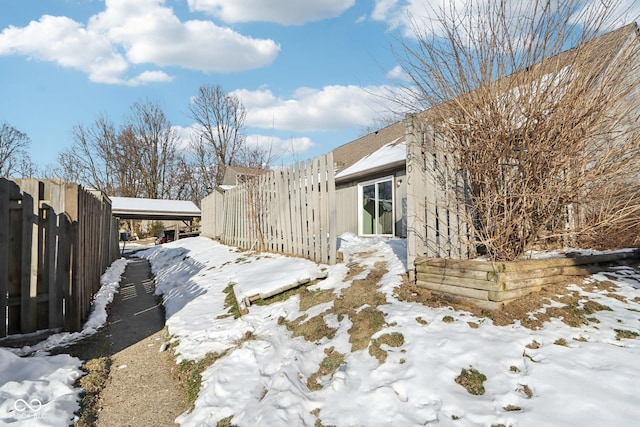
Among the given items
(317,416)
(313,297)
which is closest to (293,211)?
(313,297)

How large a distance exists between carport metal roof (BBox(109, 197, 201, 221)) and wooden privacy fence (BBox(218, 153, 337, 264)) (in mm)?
15158

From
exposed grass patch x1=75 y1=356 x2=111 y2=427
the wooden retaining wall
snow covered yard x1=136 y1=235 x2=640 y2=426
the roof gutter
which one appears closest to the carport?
the roof gutter

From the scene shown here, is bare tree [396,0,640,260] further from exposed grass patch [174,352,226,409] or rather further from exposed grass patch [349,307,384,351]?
exposed grass patch [174,352,226,409]

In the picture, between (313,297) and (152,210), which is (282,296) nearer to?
(313,297)

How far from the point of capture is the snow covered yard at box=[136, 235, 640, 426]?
222cm

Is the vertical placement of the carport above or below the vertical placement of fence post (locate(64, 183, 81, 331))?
above

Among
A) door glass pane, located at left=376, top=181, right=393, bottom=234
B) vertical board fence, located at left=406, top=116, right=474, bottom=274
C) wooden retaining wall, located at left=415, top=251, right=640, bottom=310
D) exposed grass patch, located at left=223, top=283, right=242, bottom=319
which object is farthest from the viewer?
door glass pane, located at left=376, top=181, right=393, bottom=234

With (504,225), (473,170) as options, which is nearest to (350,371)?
(504,225)

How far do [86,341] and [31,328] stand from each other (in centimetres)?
63

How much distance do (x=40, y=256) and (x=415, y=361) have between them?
4573 mm

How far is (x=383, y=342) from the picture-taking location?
3143 millimetres

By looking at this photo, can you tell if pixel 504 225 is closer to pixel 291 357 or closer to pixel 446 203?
pixel 446 203

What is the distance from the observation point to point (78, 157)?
36.4 meters

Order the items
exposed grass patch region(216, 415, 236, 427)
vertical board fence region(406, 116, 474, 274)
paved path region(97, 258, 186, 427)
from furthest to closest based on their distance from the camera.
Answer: vertical board fence region(406, 116, 474, 274), paved path region(97, 258, 186, 427), exposed grass patch region(216, 415, 236, 427)
